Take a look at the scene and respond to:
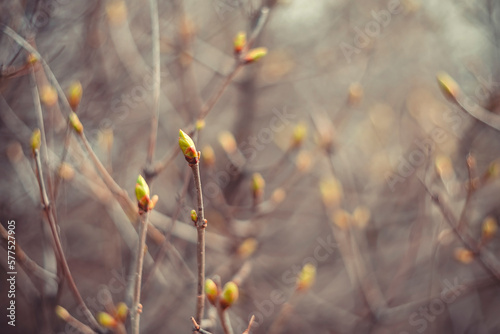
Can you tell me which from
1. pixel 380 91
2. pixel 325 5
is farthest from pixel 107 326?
pixel 380 91

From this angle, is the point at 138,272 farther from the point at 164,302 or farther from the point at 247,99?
the point at 247,99
